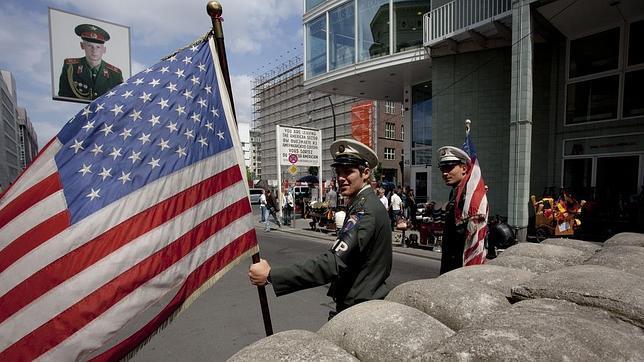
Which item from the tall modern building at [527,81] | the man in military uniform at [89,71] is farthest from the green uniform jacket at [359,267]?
the man in military uniform at [89,71]

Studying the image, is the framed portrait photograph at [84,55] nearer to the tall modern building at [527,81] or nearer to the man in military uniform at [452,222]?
the man in military uniform at [452,222]

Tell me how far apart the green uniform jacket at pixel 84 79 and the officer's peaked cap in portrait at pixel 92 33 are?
67 cm

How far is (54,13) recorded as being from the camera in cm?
997

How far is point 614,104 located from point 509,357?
14.1 metres

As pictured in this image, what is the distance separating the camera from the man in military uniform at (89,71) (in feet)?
32.9

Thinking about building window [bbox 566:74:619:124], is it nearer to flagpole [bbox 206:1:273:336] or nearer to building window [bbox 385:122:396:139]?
flagpole [bbox 206:1:273:336]

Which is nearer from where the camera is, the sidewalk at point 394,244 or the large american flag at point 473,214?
the large american flag at point 473,214

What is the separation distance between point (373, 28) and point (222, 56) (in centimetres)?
1575

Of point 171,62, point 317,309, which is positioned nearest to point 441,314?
point 171,62

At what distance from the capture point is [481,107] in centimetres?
1348

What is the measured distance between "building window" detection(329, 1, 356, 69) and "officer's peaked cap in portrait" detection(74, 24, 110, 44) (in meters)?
10.2

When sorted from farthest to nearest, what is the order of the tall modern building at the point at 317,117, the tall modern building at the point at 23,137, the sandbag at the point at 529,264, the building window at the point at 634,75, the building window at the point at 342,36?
the tall modern building at the point at 23,137 < the tall modern building at the point at 317,117 < the building window at the point at 342,36 < the building window at the point at 634,75 < the sandbag at the point at 529,264

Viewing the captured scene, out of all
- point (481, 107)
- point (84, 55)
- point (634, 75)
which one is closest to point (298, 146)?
point (481, 107)

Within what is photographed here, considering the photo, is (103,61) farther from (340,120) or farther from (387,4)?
(340,120)
